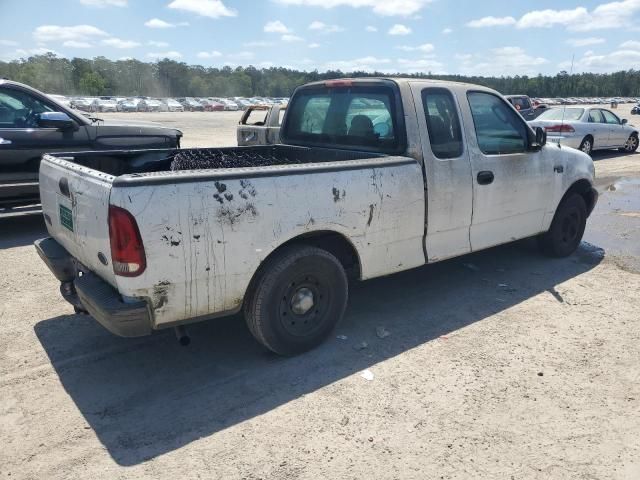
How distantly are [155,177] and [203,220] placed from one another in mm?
360

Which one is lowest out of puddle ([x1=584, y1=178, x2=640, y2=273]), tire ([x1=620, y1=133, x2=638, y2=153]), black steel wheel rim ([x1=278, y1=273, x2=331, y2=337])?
puddle ([x1=584, y1=178, x2=640, y2=273])

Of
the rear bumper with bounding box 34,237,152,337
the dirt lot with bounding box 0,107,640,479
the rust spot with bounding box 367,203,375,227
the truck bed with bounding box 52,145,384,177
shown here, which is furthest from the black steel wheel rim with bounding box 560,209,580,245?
the rear bumper with bounding box 34,237,152,337

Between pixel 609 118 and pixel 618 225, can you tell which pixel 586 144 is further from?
pixel 618 225

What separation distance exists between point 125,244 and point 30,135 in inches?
198

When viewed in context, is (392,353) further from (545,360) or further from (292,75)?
(292,75)

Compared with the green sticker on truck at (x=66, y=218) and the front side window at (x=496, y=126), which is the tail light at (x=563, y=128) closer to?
the front side window at (x=496, y=126)

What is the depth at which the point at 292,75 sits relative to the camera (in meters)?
127

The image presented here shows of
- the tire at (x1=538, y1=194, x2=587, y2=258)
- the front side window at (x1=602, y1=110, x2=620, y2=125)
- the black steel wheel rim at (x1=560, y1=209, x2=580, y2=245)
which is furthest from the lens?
the front side window at (x1=602, y1=110, x2=620, y2=125)

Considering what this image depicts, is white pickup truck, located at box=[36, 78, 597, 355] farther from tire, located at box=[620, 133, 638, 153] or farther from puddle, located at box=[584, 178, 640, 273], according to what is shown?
tire, located at box=[620, 133, 638, 153]

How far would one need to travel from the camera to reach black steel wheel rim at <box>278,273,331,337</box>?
3.62m

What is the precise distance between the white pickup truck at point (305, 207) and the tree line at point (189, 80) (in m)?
94.9

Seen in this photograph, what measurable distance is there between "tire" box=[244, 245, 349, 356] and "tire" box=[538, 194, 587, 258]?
3.15m

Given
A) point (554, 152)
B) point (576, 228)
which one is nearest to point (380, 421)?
point (554, 152)

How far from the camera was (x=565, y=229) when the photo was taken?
236 inches
